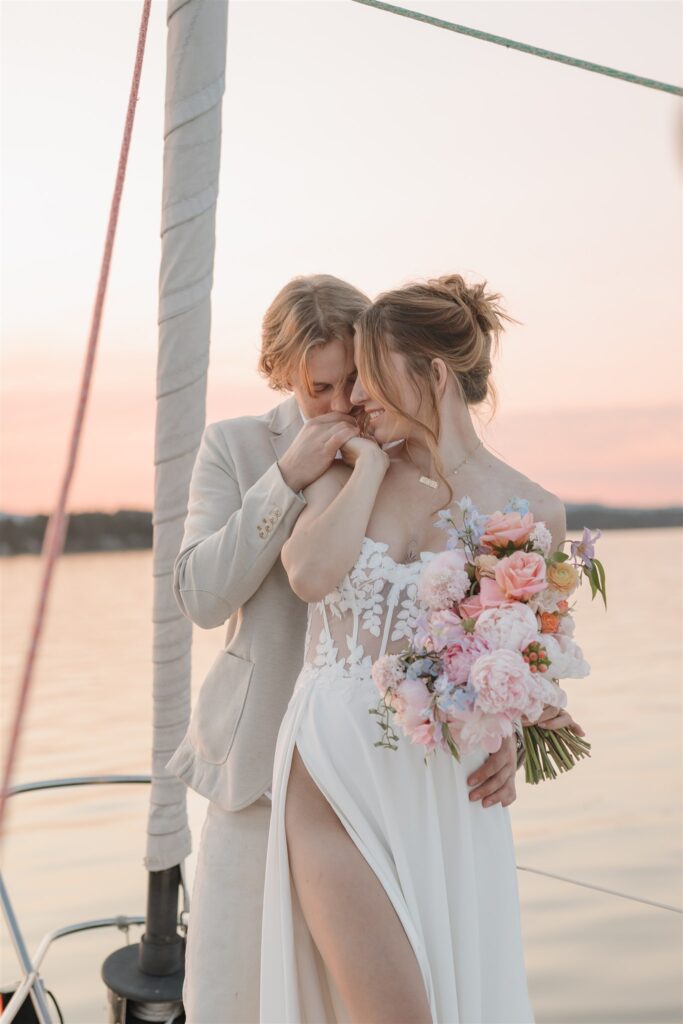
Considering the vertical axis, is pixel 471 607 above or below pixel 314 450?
below

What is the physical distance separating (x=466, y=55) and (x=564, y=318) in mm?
2679

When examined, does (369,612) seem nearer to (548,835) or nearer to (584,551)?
(584,551)

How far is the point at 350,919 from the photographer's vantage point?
2027mm

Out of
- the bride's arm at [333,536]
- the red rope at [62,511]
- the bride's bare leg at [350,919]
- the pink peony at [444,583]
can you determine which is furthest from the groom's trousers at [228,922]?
the red rope at [62,511]

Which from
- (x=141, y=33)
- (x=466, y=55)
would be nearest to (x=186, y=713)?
(x=141, y=33)

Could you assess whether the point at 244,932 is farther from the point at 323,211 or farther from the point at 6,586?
the point at 6,586

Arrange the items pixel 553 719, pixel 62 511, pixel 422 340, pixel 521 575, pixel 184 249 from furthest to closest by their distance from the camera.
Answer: pixel 184 249 → pixel 422 340 → pixel 553 719 → pixel 521 575 → pixel 62 511

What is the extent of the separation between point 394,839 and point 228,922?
19.8 inches

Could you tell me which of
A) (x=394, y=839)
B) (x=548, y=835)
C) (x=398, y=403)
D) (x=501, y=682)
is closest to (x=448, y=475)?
(x=398, y=403)

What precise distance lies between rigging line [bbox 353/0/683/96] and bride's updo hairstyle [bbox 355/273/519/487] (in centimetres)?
51

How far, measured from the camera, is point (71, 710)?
10875 millimetres

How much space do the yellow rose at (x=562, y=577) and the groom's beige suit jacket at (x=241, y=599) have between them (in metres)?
0.51

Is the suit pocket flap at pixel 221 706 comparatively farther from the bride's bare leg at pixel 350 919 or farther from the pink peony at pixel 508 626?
the pink peony at pixel 508 626

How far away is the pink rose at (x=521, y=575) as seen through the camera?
2066 mm
